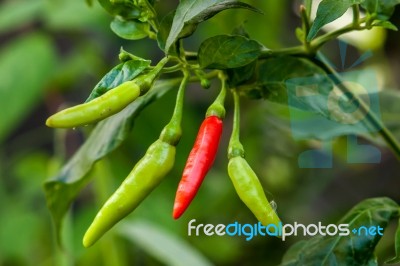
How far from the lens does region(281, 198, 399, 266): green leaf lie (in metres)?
0.80

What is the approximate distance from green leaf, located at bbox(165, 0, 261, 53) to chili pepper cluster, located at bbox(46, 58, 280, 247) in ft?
0.10

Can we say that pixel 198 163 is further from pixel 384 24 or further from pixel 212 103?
pixel 384 24

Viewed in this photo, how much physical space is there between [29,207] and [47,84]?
371 millimetres

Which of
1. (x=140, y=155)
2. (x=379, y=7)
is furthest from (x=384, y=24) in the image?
(x=140, y=155)

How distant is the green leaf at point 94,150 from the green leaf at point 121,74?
0.17 metres

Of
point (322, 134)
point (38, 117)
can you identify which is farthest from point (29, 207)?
point (322, 134)

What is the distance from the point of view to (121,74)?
2.14 feet

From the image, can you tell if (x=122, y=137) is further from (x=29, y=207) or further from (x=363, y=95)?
(x=29, y=207)

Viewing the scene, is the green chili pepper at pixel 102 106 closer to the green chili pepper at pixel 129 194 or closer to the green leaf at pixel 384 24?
the green chili pepper at pixel 129 194

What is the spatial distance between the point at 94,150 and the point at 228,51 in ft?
0.89

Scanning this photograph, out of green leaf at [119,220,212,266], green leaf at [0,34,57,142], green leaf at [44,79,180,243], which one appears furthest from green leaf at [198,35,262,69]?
green leaf at [0,34,57,142]

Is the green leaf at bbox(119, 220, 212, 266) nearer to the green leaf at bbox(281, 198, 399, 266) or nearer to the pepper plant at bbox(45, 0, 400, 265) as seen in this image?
the pepper plant at bbox(45, 0, 400, 265)

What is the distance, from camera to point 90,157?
0.92 metres

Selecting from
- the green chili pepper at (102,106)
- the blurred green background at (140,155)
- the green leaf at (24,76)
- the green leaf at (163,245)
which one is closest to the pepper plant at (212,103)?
the green chili pepper at (102,106)
